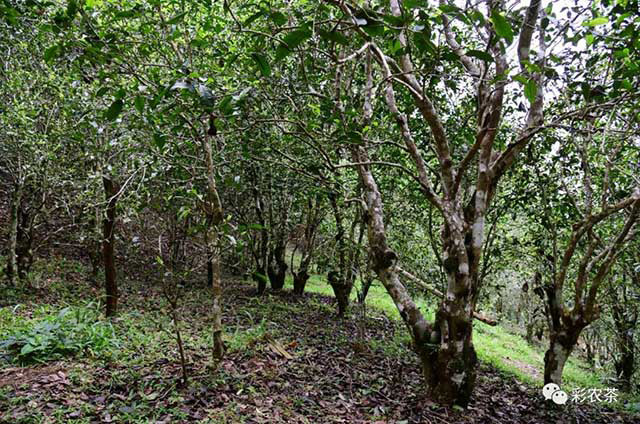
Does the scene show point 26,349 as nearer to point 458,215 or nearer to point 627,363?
point 458,215

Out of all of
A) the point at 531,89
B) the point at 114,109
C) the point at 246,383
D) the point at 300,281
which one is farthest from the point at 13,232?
the point at 531,89

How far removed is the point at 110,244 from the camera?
19.3 feet

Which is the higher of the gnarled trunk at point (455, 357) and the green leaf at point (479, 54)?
the green leaf at point (479, 54)

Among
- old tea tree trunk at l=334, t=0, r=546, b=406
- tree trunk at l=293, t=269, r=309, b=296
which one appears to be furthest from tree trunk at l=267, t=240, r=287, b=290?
old tea tree trunk at l=334, t=0, r=546, b=406

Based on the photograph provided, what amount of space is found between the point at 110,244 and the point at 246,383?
3314 millimetres

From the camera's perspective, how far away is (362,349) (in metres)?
6.02

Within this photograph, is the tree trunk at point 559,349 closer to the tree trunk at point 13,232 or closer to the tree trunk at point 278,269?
the tree trunk at point 278,269

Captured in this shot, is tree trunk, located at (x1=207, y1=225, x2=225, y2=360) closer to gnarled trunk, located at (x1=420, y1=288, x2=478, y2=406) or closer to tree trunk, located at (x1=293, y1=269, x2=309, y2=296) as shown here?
gnarled trunk, located at (x1=420, y1=288, x2=478, y2=406)

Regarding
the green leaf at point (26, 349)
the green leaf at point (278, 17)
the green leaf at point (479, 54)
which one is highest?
the green leaf at point (479, 54)

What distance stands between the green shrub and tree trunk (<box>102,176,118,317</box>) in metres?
1.12

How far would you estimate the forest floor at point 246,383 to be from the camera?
11.0 feet

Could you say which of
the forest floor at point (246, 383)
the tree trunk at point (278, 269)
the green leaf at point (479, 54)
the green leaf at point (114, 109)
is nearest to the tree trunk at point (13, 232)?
the forest floor at point (246, 383)

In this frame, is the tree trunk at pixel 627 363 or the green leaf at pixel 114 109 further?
the tree trunk at pixel 627 363

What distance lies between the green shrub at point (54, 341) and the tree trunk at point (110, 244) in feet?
3.66
